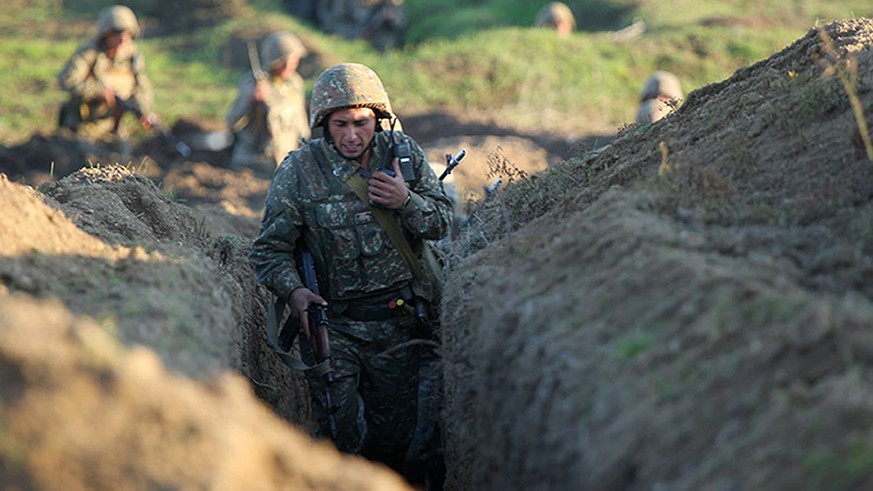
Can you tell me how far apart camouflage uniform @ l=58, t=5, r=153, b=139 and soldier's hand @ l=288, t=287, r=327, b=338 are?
984 cm

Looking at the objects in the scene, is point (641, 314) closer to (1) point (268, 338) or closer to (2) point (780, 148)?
(2) point (780, 148)

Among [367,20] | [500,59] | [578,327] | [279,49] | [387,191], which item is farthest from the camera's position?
[367,20]

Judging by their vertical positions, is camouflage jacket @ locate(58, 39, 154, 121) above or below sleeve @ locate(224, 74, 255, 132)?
above

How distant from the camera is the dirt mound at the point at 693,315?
3273 millimetres

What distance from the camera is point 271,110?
1406 cm

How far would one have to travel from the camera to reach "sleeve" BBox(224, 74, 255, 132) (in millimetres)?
14406

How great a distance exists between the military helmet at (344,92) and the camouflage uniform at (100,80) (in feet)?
31.2

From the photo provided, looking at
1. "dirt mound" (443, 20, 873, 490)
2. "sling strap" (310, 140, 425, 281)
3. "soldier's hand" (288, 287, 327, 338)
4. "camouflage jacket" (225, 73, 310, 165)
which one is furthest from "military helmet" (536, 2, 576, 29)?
"soldier's hand" (288, 287, 327, 338)

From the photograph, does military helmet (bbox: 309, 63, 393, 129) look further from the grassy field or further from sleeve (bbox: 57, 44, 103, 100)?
the grassy field

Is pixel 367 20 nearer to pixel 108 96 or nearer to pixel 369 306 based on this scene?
pixel 108 96

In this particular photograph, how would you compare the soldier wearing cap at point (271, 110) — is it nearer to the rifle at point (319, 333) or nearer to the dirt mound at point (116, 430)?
the rifle at point (319, 333)

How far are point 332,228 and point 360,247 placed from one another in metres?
0.18

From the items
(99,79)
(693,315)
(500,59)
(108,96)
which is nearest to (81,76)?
(99,79)

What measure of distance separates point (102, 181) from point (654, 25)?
19340 mm
